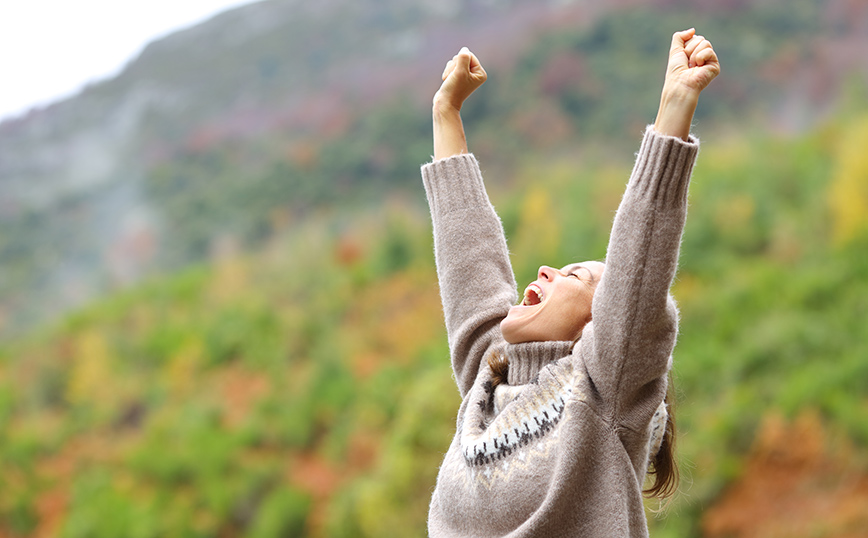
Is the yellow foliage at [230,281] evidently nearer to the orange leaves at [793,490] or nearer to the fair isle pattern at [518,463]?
the orange leaves at [793,490]

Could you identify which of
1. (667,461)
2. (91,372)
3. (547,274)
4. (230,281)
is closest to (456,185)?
(547,274)

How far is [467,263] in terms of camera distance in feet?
4.34

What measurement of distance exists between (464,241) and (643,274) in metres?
0.41

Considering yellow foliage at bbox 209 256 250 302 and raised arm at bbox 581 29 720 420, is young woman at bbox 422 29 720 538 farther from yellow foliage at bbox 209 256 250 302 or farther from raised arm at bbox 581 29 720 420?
yellow foliage at bbox 209 256 250 302

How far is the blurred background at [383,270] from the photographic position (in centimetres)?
508

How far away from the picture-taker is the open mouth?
3.89 feet

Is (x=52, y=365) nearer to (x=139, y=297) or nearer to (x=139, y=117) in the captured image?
(x=139, y=297)

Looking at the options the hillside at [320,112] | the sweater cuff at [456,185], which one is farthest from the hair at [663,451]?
the hillside at [320,112]

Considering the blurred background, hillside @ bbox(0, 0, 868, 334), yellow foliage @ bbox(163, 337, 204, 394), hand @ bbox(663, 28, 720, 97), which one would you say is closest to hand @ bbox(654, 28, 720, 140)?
hand @ bbox(663, 28, 720, 97)

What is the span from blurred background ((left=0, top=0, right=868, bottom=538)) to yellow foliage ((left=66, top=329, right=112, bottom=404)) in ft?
0.12

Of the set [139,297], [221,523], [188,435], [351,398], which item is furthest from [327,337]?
[139,297]

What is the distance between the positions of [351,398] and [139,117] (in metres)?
12.4

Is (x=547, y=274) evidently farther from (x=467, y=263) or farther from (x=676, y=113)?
(x=676, y=113)

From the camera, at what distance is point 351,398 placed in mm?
7617
